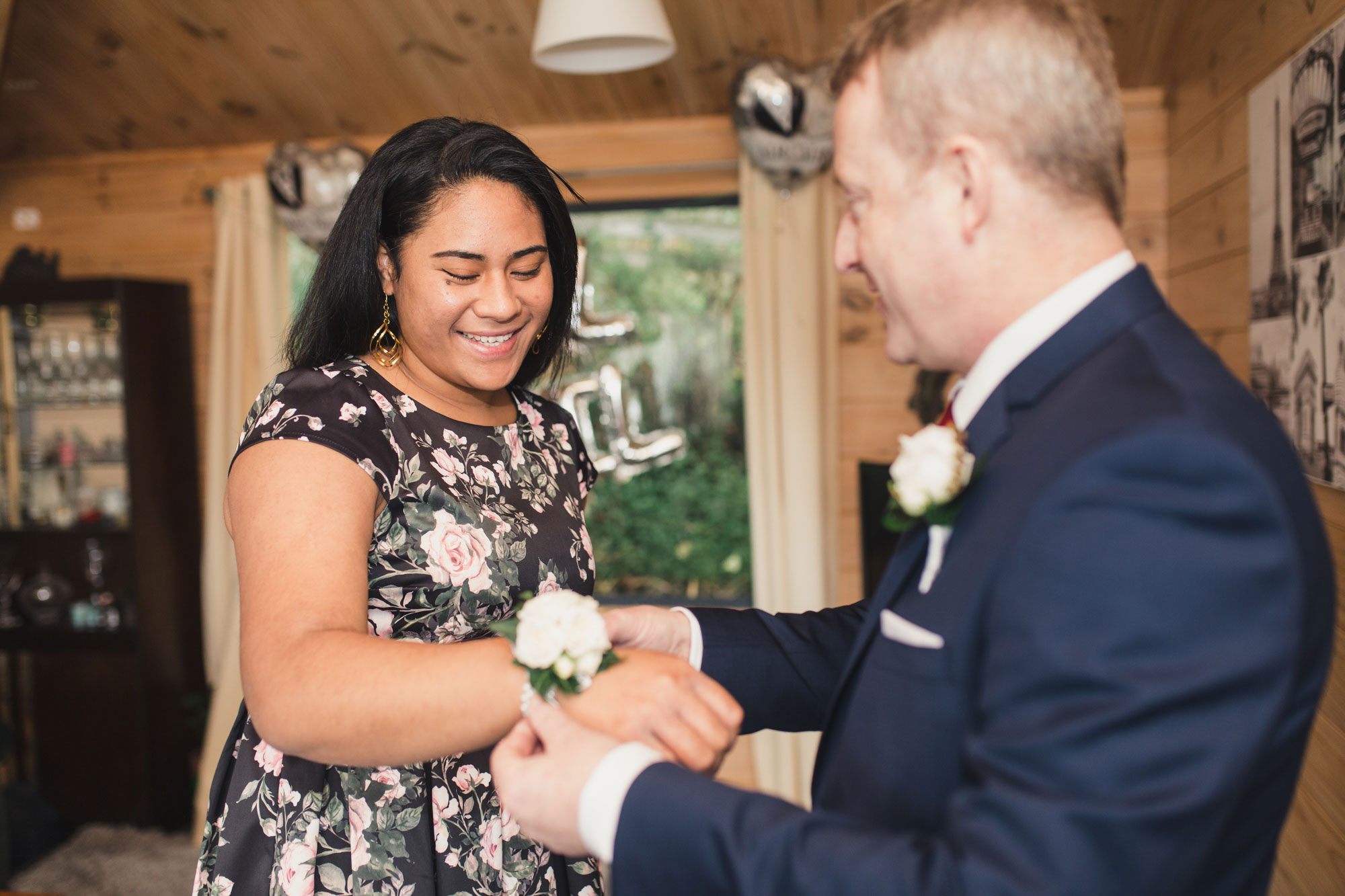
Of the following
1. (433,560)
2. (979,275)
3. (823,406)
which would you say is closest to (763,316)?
(823,406)

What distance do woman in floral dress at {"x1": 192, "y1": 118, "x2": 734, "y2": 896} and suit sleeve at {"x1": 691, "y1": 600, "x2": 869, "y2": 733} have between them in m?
0.27

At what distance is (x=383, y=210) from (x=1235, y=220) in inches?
87.8

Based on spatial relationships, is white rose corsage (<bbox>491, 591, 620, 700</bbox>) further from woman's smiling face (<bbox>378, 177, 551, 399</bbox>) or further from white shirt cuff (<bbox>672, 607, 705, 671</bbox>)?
woman's smiling face (<bbox>378, 177, 551, 399</bbox>)

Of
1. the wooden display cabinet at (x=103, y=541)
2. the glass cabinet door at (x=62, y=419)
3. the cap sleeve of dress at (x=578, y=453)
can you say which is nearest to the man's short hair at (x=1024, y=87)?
the cap sleeve of dress at (x=578, y=453)

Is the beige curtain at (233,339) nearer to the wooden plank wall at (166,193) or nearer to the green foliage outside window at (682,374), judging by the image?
the wooden plank wall at (166,193)

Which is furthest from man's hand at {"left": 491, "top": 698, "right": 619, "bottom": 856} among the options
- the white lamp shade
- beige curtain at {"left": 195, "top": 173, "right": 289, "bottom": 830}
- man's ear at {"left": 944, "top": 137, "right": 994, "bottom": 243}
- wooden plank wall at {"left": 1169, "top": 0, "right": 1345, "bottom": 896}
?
beige curtain at {"left": 195, "top": 173, "right": 289, "bottom": 830}

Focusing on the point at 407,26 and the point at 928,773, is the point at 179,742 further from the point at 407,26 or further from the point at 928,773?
the point at 928,773

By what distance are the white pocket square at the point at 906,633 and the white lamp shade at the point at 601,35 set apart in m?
2.02

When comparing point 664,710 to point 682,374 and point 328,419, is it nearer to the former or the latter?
point 328,419

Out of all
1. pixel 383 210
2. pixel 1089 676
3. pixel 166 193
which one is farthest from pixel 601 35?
pixel 166 193

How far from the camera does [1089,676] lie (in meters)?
0.67

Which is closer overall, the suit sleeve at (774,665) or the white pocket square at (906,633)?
the white pocket square at (906,633)

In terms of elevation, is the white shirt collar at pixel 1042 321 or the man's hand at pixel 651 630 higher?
the white shirt collar at pixel 1042 321

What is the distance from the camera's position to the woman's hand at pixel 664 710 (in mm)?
976
